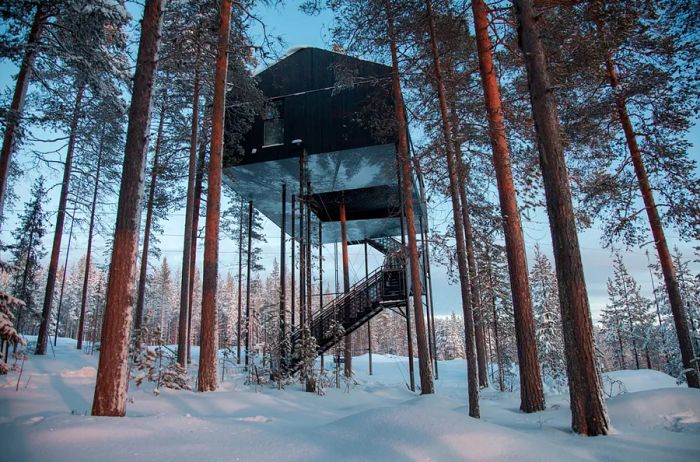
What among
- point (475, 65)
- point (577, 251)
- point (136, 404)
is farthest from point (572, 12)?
point (136, 404)

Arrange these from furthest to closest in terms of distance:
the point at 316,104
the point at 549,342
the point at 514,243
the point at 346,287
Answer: the point at 549,342 → the point at 346,287 → the point at 316,104 → the point at 514,243

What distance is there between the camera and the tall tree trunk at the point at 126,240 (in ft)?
15.2

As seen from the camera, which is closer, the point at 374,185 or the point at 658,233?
the point at 658,233

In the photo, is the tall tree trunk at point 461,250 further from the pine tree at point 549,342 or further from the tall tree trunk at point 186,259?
the pine tree at point 549,342

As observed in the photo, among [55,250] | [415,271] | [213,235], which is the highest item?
[55,250]

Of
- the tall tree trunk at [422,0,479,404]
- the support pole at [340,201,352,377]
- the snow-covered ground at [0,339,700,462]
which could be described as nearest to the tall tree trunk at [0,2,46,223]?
the snow-covered ground at [0,339,700,462]

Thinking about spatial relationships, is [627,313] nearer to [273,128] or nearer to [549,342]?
[549,342]

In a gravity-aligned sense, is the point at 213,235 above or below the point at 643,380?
above

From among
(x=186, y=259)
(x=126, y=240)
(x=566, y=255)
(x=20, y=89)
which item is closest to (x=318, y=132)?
(x=186, y=259)

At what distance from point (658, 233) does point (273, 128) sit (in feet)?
42.3

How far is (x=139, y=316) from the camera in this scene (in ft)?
49.8

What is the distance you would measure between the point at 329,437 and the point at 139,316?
14.5m

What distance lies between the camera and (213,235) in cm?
830

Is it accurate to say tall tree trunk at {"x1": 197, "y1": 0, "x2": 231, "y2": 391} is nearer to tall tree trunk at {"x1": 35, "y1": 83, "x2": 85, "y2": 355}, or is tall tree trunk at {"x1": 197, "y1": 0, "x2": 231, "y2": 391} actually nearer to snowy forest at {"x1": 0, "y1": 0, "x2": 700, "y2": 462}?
snowy forest at {"x1": 0, "y1": 0, "x2": 700, "y2": 462}
